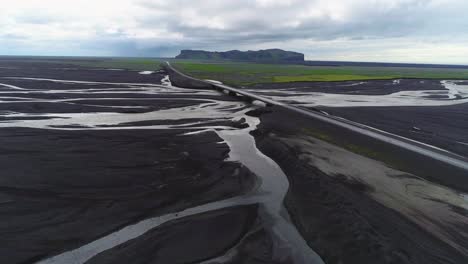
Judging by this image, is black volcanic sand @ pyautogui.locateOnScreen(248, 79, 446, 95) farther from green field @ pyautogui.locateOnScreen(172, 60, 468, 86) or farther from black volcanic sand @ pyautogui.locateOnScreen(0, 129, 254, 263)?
black volcanic sand @ pyautogui.locateOnScreen(0, 129, 254, 263)

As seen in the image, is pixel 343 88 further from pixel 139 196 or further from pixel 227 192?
pixel 139 196

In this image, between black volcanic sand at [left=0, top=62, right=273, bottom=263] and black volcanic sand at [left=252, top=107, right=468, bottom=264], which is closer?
black volcanic sand at [left=252, top=107, right=468, bottom=264]

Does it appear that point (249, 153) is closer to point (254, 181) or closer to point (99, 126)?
point (254, 181)

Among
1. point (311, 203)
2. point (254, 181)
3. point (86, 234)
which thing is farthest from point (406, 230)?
point (86, 234)

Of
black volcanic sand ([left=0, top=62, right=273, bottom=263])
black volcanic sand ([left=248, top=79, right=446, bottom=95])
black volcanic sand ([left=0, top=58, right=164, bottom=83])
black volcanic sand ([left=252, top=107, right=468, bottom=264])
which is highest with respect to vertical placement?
black volcanic sand ([left=0, top=58, right=164, bottom=83])

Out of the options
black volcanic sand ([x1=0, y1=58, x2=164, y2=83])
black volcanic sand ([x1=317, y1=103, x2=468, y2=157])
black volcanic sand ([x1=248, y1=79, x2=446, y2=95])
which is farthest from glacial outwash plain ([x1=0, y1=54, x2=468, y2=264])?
black volcanic sand ([x1=0, y1=58, x2=164, y2=83])

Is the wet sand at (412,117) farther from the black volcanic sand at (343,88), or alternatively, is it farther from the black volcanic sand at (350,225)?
the black volcanic sand at (343,88)
